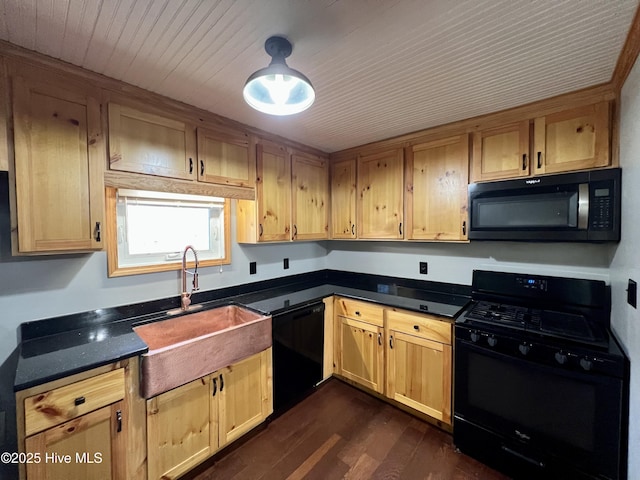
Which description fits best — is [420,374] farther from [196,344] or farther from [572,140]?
[572,140]

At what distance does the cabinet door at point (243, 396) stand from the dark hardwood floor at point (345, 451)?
0.16 metres

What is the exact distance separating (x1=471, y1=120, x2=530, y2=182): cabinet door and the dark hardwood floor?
1.95 metres

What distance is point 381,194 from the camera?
8.47ft

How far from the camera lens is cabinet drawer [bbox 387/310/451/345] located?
196 cm

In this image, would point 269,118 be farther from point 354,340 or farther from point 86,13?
point 354,340

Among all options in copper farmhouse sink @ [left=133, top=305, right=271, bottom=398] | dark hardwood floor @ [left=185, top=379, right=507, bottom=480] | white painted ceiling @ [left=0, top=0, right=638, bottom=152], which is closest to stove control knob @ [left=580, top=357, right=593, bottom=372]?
dark hardwood floor @ [left=185, top=379, right=507, bottom=480]

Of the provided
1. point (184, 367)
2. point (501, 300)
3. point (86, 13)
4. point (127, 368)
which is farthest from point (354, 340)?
point (86, 13)

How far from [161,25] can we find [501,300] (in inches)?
106

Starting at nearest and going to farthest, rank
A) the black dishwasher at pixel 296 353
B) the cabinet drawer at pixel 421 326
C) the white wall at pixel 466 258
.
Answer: the white wall at pixel 466 258
the cabinet drawer at pixel 421 326
the black dishwasher at pixel 296 353

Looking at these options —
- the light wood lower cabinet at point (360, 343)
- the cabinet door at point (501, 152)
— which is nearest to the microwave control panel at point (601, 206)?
the cabinet door at point (501, 152)

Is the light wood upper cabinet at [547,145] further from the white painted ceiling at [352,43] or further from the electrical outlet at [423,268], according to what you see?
the electrical outlet at [423,268]

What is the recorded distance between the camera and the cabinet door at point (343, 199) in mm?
2799

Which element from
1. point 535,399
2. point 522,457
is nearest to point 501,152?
point 535,399

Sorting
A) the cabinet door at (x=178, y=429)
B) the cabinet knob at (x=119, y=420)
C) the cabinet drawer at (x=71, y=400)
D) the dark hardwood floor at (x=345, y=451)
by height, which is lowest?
the dark hardwood floor at (x=345, y=451)
